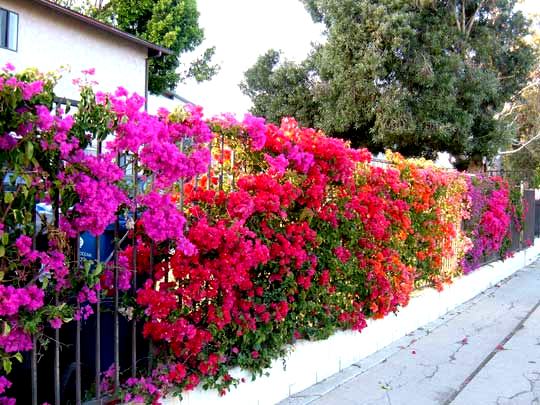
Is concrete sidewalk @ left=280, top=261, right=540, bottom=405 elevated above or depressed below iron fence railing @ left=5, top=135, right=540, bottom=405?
below

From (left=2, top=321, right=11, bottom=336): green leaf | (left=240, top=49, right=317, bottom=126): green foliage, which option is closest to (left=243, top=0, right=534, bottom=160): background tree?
(left=240, top=49, right=317, bottom=126): green foliage

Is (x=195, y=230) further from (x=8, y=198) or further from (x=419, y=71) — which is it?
(x=419, y=71)

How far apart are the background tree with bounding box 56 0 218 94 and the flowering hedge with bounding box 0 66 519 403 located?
49.7 ft

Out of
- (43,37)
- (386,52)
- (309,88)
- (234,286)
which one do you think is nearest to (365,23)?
(386,52)

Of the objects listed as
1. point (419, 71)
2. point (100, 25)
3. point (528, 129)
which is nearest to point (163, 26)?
point (100, 25)

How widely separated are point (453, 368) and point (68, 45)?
1162cm

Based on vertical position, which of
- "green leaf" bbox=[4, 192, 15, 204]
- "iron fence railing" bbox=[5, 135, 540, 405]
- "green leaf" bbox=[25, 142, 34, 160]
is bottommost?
"iron fence railing" bbox=[5, 135, 540, 405]

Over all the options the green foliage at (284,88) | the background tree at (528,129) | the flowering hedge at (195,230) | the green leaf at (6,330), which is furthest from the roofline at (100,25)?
the background tree at (528,129)

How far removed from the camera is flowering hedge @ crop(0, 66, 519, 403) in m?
2.41

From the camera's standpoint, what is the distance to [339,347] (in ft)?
16.5

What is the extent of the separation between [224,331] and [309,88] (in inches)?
593

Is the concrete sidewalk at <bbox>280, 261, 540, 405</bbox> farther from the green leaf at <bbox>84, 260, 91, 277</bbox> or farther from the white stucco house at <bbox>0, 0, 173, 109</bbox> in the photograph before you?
the white stucco house at <bbox>0, 0, 173, 109</bbox>

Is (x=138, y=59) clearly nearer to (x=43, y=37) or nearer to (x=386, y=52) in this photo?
(x=43, y=37)

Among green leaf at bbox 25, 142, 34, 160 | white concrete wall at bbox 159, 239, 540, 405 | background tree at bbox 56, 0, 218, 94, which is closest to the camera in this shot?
green leaf at bbox 25, 142, 34, 160
